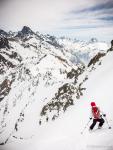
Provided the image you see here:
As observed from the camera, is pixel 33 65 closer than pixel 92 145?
No

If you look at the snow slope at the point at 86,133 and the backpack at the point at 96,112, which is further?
the backpack at the point at 96,112

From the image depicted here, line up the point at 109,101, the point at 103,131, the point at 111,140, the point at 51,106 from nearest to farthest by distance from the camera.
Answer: the point at 111,140, the point at 103,131, the point at 109,101, the point at 51,106

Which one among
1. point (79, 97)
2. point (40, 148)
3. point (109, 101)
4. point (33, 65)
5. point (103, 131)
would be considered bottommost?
point (40, 148)

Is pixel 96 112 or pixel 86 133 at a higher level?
pixel 96 112

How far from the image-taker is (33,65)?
12925 cm

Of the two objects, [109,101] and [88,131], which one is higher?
[109,101]

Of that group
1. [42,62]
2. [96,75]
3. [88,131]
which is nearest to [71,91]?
[96,75]

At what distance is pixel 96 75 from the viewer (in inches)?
1217

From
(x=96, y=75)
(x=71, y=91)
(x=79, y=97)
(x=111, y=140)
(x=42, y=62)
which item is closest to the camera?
(x=111, y=140)

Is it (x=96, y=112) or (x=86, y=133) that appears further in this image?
(x=86, y=133)

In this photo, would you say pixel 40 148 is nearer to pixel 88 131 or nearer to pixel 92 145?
pixel 88 131

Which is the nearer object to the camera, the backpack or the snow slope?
the snow slope

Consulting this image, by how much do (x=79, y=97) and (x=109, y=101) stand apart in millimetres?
8940

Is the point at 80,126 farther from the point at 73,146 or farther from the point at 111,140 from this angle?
the point at 111,140
